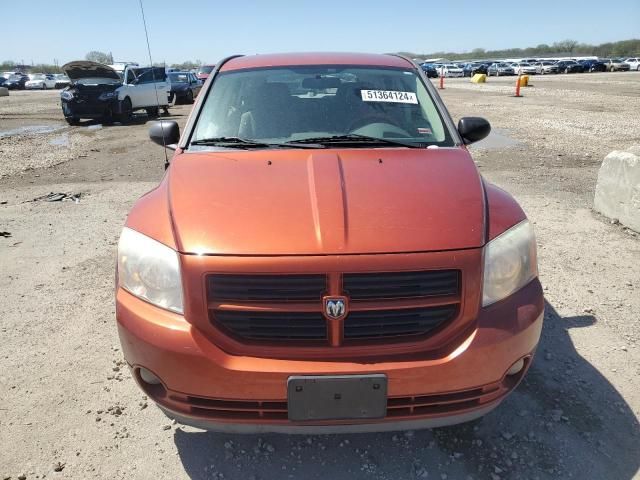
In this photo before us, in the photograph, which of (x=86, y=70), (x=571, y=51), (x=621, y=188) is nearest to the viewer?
(x=621, y=188)

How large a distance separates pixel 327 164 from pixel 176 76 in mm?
24710

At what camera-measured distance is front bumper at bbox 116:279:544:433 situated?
1.88 m

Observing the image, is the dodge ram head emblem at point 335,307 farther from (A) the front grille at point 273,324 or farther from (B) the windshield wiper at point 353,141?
(B) the windshield wiper at point 353,141

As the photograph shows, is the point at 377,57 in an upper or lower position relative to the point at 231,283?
upper

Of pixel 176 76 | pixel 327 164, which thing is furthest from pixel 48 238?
pixel 176 76

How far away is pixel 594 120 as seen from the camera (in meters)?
14.4

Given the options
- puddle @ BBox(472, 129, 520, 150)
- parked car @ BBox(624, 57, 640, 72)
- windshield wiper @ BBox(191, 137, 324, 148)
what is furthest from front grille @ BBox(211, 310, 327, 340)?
parked car @ BBox(624, 57, 640, 72)

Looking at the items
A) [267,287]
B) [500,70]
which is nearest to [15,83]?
[500,70]

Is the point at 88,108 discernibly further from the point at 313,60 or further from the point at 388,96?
the point at 388,96

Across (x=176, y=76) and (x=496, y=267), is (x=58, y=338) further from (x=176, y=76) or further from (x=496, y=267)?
(x=176, y=76)

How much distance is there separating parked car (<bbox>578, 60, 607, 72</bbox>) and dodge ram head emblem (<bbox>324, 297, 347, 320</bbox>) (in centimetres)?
6282

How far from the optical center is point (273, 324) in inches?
75.5

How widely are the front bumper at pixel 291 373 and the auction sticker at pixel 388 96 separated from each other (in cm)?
172

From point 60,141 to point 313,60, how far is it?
12.4m
